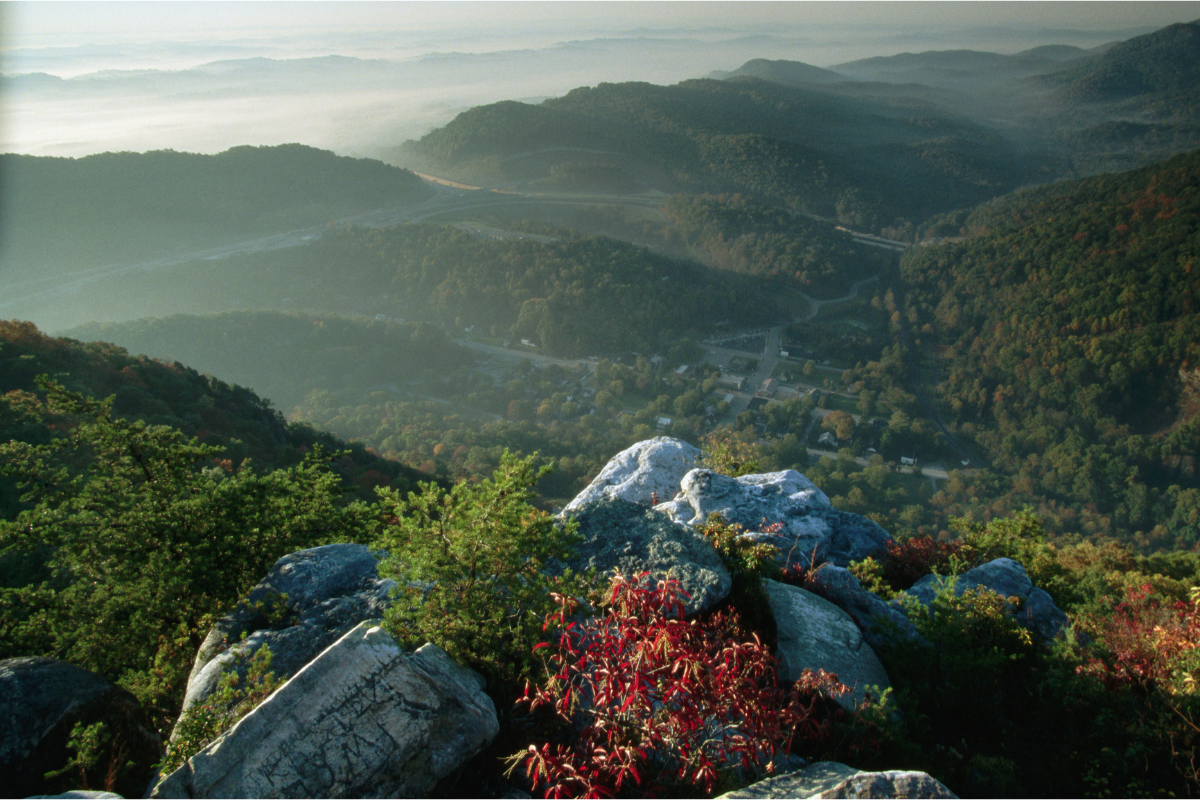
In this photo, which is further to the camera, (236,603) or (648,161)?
(648,161)

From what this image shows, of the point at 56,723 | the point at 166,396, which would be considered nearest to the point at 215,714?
the point at 56,723

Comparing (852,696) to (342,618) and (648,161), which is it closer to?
(342,618)

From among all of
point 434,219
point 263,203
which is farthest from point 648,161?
point 263,203

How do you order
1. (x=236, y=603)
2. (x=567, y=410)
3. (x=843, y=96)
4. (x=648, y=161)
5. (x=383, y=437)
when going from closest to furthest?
(x=236, y=603) → (x=383, y=437) → (x=567, y=410) → (x=648, y=161) → (x=843, y=96)

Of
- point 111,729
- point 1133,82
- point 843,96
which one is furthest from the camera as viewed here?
point 843,96

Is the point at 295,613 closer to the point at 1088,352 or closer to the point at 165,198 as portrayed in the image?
the point at 1088,352

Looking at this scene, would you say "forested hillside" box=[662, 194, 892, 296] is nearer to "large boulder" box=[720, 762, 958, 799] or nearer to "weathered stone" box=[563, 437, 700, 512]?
"weathered stone" box=[563, 437, 700, 512]

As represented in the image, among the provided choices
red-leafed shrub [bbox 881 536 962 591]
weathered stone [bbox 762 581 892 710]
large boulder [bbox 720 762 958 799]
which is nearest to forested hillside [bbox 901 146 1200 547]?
red-leafed shrub [bbox 881 536 962 591]
